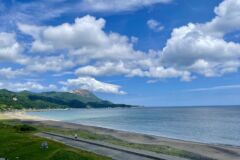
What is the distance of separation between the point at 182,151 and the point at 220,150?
9.32 metres

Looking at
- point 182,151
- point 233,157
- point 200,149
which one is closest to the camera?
point 233,157

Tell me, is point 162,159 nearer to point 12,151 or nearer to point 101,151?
point 101,151

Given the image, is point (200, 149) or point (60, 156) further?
point (200, 149)

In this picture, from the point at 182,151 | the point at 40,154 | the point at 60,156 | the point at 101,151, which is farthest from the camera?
the point at 182,151

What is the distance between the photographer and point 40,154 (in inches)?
1604

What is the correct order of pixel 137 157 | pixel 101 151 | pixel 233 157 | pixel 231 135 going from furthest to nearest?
pixel 231 135, pixel 233 157, pixel 101 151, pixel 137 157

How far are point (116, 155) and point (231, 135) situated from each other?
5820cm

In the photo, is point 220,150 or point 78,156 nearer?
point 78,156

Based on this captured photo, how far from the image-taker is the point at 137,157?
4353 cm

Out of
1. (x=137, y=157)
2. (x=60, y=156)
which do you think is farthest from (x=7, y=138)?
(x=137, y=157)

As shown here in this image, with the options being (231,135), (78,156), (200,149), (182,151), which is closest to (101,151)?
(78,156)

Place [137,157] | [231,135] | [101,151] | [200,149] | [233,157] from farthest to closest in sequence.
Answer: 1. [231,135]
2. [200,149]
3. [233,157]
4. [101,151]
5. [137,157]

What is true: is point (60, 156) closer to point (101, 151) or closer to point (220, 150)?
point (101, 151)

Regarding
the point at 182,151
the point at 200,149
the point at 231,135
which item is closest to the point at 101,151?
the point at 182,151
